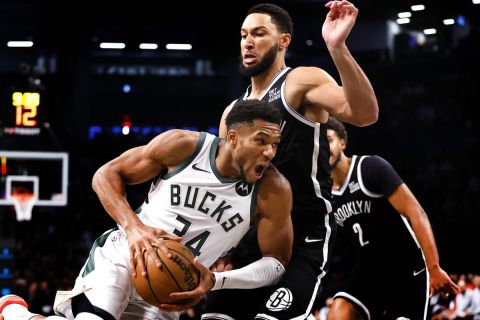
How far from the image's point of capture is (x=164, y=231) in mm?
3742

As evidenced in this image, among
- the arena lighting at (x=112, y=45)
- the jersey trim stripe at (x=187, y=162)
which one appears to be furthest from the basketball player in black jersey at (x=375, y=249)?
the arena lighting at (x=112, y=45)

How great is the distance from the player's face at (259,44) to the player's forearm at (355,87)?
2.02 feet

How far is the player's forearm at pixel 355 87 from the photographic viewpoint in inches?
149

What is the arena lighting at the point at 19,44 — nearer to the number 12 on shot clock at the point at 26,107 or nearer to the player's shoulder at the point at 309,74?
the number 12 on shot clock at the point at 26,107

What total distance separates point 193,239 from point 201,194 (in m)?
0.22

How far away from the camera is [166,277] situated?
353cm

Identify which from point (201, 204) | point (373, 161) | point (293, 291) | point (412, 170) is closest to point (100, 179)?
point (201, 204)

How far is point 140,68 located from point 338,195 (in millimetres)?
15327

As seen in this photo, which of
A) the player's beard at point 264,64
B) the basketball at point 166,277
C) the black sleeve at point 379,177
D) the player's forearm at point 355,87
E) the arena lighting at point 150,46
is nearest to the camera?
the basketball at point 166,277

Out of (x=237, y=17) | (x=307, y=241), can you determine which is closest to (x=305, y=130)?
(x=307, y=241)

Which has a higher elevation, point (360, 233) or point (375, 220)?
point (375, 220)

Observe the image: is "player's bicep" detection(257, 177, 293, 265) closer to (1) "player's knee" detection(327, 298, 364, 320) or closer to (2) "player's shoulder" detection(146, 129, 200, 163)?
(2) "player's shoulder" detection(146, 129, 200, 163)

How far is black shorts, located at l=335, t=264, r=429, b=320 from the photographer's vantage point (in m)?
5.36

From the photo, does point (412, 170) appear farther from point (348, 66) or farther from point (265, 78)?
point (348, 66)
